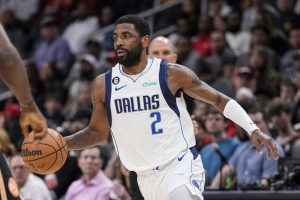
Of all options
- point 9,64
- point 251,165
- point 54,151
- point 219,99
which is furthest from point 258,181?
point 9,64

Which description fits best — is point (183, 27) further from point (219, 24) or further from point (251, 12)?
point (251, 12)

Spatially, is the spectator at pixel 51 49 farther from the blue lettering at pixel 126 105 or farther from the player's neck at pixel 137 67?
the blue lettering at pixel 126 105

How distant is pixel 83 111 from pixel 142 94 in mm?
5235

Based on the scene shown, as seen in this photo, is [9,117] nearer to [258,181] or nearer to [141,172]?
[258,181]

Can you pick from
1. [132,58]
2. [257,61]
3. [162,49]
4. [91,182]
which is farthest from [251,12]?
[132,58]

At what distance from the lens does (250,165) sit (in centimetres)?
895

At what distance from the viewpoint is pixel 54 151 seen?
5.78 m

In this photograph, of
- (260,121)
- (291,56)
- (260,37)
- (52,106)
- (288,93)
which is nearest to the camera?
(260,121)

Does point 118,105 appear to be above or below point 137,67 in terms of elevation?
below

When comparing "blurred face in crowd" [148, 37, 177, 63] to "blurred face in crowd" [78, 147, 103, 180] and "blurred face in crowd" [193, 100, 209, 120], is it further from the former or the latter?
"blurred face in crowd" [193, 100, 209, 120]

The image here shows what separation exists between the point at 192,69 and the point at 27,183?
3866mm

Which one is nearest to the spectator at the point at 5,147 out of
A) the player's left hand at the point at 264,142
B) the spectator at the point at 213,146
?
the spectator at the point at 213,146

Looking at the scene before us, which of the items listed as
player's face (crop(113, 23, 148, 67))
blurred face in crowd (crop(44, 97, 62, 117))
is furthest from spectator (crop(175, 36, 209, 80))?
player's face (crop(113, 23, 148, 67))

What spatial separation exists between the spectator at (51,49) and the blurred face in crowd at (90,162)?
5.25 metres
